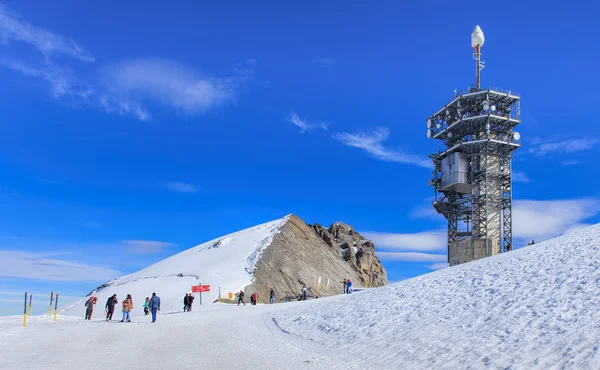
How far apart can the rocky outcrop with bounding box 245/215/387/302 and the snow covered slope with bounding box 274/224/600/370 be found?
2964cm

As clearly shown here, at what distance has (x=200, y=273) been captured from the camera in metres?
53.3

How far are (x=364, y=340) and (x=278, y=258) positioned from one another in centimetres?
4494

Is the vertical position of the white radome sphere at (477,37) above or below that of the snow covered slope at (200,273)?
above

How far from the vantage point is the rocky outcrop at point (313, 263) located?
53.6 m

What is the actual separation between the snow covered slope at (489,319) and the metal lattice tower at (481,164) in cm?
3981

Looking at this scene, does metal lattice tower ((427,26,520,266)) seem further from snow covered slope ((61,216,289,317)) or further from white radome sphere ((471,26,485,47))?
snow covered slope ((61,216,289,317))

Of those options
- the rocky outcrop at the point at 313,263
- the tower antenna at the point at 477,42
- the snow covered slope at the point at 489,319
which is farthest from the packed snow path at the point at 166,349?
the tower antenna at the point at 477,42

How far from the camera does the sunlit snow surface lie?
9.56 m

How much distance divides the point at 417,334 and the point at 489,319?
6.19 ft

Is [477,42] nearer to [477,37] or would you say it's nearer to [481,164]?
[477,37]

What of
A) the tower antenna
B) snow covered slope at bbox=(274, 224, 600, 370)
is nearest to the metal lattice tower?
the tower antenna

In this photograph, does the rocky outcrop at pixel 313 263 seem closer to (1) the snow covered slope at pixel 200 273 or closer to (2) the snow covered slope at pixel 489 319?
(1) the snow covered slope at pixel 200 273

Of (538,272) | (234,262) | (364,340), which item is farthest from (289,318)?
(234,262)

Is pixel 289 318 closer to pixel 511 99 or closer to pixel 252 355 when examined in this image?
pixel 252 355
